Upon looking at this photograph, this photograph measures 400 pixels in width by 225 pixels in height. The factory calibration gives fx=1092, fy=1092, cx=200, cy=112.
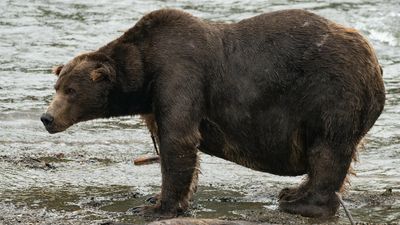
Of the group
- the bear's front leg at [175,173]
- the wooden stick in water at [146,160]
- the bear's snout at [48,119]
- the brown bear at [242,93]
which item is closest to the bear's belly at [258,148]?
the brown bear at [242,93]

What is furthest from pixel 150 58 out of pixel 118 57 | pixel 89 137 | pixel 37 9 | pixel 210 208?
pixel 37 9

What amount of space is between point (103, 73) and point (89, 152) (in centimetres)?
256

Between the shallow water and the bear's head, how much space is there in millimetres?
733

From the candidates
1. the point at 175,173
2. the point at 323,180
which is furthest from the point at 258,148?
the point at 175,173

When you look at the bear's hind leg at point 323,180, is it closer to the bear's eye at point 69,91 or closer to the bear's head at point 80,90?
the bear's head at point 80,90

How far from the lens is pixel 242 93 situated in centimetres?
861

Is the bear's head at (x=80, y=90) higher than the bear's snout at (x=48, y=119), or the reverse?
the bear's head at (x=80, y=90)

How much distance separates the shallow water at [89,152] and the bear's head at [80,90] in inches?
28.9

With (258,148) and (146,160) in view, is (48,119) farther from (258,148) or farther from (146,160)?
(146,160)

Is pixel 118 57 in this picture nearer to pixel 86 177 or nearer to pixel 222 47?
pixel 222 47

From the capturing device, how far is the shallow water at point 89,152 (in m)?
8.88

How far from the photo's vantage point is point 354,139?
27.8 feet

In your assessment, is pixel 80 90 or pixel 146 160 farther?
pixel 146 160

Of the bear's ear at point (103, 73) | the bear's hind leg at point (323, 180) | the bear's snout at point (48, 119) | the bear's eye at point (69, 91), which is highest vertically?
the bear's ear at point (103, 73)
